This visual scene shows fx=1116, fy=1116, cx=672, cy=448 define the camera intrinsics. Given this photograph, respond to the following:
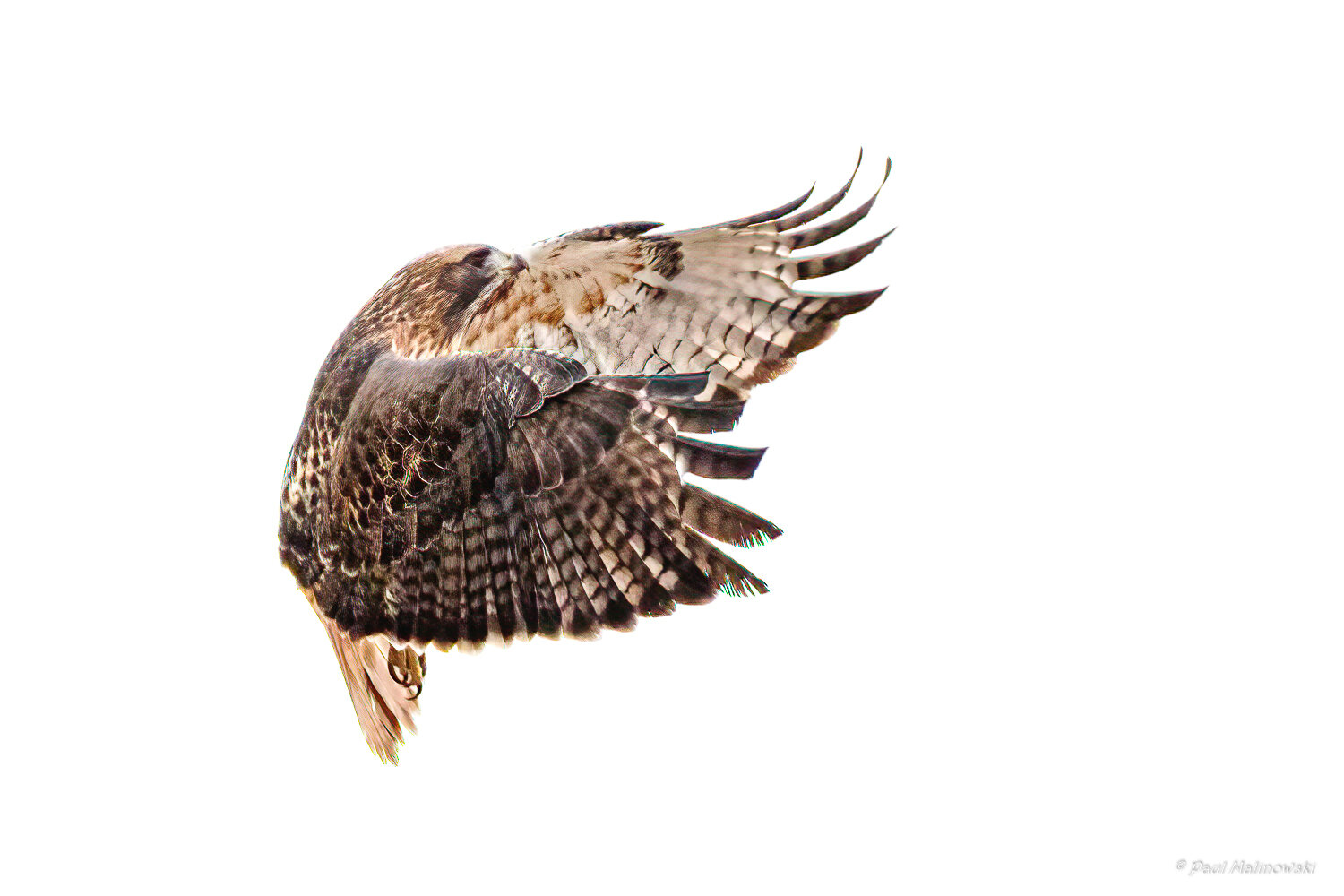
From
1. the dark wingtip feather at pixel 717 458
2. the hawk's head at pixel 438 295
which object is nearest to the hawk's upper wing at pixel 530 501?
the dark wingtip feather at pixel 717 458

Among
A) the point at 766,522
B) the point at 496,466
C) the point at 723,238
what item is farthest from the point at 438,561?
the point at 723,238

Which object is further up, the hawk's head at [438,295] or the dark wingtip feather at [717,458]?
the hawk's head at [438,295]

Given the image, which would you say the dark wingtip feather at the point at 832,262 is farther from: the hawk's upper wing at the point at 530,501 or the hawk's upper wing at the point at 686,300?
the hawk's upper wing at the point at 530,501

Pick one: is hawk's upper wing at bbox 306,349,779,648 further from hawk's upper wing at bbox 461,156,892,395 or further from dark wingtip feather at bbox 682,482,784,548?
hawk's upper wing at bbox 461,156,892,395

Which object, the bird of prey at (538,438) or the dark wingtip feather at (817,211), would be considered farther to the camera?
the dark wingtip feather at (817,211)

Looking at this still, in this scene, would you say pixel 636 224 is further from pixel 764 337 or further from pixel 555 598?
pixel 555 598

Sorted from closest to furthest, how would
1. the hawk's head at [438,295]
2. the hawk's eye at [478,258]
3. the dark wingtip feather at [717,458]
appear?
1. the dark wingtip feather at [717,458]
2. the hawk's head at [438,295]
3. the hawk's eye at [478,258]
